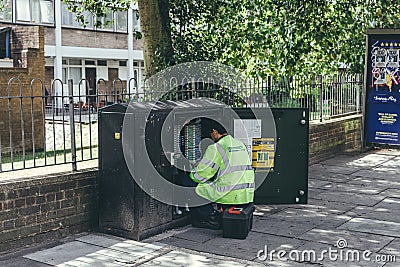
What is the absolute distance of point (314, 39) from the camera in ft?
37.4

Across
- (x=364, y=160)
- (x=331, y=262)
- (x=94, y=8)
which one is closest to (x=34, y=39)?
(x=94, y=8)

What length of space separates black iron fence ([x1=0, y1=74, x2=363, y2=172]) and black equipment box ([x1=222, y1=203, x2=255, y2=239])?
2.10m

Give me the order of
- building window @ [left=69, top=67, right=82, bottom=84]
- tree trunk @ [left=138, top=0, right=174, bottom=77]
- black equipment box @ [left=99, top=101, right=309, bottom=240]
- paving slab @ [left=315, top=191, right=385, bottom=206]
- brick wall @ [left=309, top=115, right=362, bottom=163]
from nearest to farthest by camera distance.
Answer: black equipment box @ [left=99, top=101, right=309, bottom=240] → paving slab @ [left=315, top=191, right=385, bottom=206] → tree trunk @ [left=138, top=0, right=174, bottom=77] → brick wall @ [left=309, top=115, right=362, bottom=163] → building window @ [left=69, top=67, right=82, bottom=84]

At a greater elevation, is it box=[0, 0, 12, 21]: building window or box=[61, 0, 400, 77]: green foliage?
box=[0, 0, 12, 21]: building window

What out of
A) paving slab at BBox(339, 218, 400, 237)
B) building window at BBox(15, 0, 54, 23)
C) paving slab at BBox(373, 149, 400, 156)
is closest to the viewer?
paving slab at BBox(339, 218, 400, 237)

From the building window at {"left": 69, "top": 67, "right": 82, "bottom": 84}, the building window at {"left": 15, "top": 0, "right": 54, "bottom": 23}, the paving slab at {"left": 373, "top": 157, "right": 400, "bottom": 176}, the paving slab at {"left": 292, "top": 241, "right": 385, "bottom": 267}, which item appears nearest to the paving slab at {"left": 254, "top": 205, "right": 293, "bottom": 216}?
the paving slab at {"left": 292, "top": 241, "right": 385, "bottom": 267}

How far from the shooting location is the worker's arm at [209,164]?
25.0ft

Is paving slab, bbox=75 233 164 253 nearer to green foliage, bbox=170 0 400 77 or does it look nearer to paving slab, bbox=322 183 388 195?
paving slab, bbox=322 183 388 195

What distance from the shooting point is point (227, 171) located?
7598mm

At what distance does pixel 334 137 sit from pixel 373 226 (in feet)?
22.3

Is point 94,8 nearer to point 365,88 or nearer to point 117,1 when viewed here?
point 117,1

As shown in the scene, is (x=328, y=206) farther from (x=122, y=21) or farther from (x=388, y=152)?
(x=122, y=21)

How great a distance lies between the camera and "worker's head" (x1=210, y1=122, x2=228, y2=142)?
307 inches

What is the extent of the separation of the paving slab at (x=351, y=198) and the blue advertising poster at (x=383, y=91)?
14.6ft
